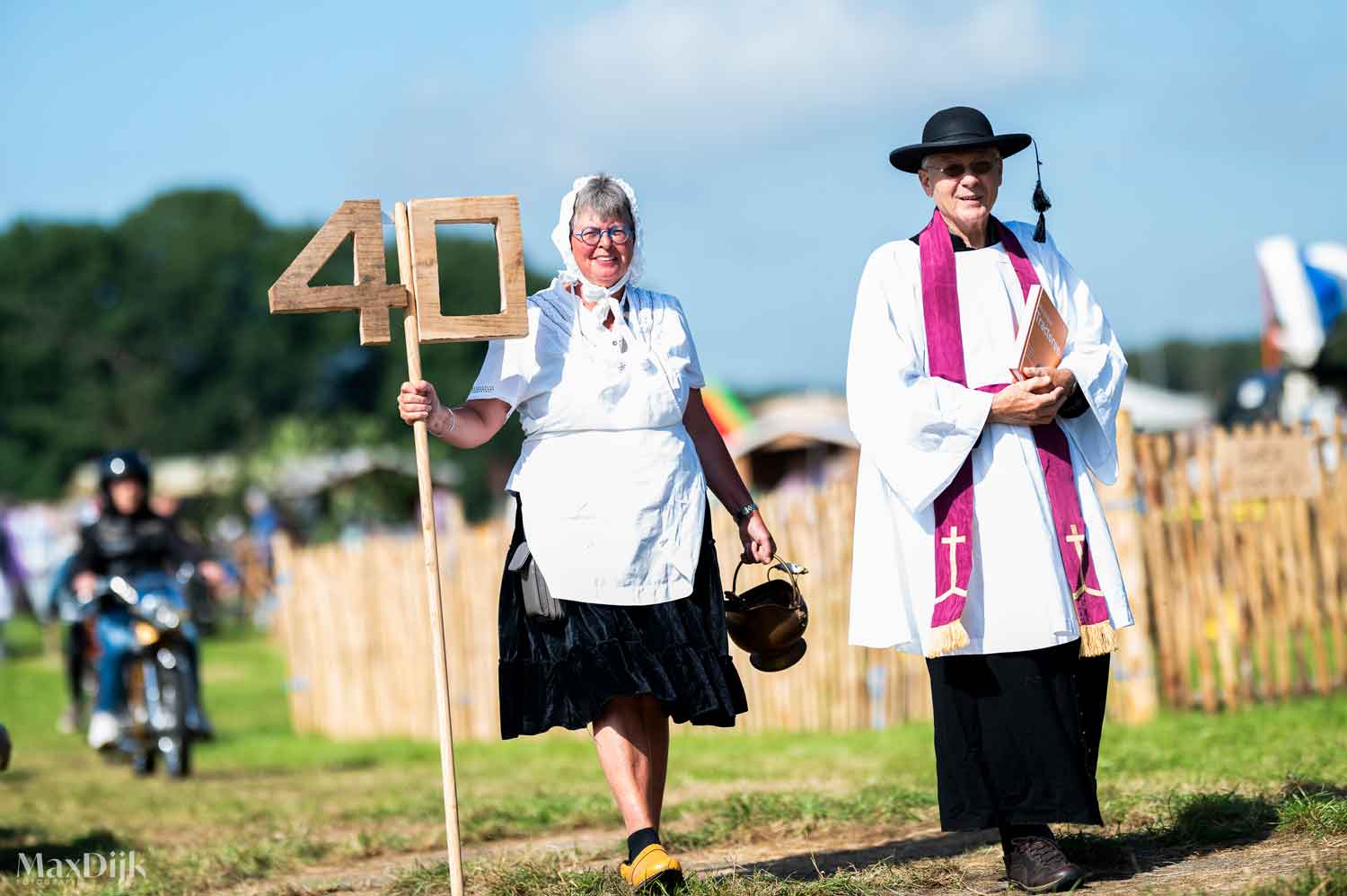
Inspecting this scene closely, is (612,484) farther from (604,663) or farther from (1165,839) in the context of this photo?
(1165,839)

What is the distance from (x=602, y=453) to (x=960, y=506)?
3.28 ft

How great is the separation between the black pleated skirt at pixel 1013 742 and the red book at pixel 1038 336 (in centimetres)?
79

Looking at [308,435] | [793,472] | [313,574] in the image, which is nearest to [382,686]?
[313,574]

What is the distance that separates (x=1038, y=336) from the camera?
4.87m

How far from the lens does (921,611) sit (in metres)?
4.86

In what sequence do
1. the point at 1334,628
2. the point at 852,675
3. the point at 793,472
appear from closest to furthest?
the point at 1334,628 → the point at 852,675 → the point at 793,472

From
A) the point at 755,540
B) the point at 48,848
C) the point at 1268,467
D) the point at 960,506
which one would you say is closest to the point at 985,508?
the point at 960,506

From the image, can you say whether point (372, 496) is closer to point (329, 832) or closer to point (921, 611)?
point (329, 832)

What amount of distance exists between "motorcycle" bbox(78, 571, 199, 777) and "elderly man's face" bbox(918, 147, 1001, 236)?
6619 millimetres

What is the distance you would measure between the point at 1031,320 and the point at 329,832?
3858 millimetres

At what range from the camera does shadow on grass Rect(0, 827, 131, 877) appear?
22.4 feet

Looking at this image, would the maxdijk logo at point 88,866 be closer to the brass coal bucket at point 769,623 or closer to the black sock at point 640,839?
the black sock at point 640,839

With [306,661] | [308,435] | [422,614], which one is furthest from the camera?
[308,435]

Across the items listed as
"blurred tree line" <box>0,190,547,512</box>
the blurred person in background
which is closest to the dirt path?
the blurred person in background
